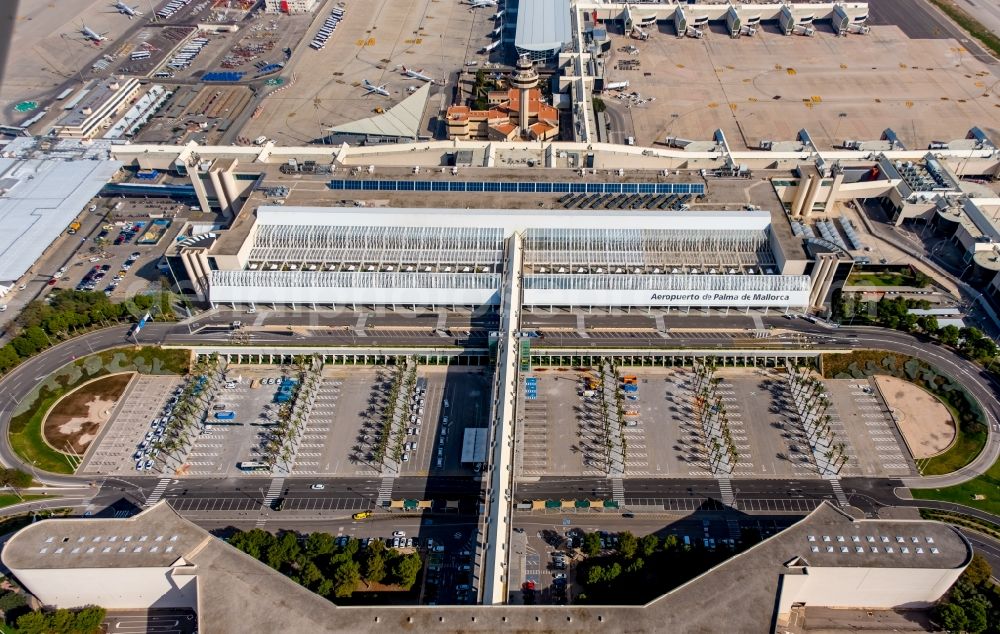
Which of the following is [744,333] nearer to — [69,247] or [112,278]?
[112,278]

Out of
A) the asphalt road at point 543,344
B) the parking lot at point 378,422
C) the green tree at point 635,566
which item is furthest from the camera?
the parking lot at point 378,422

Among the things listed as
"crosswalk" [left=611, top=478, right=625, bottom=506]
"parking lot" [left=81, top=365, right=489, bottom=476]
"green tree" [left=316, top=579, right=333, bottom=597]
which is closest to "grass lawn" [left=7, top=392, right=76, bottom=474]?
"parking lot" [left=81, top=365, right=489, bottom=476]

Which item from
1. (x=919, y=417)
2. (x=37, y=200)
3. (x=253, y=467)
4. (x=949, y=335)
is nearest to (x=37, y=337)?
(x=37, y=200)

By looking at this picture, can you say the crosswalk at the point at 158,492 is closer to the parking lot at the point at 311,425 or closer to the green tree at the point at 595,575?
the parking lot at the point at 311,425

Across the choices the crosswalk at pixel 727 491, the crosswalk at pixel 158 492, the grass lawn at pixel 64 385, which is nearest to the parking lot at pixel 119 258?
the grass lawn at pixel 64 385

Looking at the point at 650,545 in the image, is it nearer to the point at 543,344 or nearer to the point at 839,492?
the point at 839,492

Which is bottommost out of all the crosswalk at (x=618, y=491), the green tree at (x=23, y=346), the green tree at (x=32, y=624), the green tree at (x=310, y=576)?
the green tree at (x=32, y=624)

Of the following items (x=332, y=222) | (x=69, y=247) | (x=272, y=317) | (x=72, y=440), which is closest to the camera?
(x=72, y=440)

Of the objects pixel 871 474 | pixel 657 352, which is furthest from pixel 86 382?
pixel 871 474
